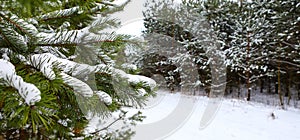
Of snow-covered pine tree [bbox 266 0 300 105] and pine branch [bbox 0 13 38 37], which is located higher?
snow-covered pine tree [bbox 266 0 300 105]

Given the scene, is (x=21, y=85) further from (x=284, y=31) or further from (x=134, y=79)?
(x=284, y=31)

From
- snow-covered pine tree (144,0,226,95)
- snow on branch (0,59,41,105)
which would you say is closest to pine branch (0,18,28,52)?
snow on branch (0,59,41,105)

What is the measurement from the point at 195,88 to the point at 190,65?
150cm

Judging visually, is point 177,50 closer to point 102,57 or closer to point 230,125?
point 230,125

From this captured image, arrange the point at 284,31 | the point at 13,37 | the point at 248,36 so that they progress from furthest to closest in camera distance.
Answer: the point at 248,36 → the point at 284,31 → the point at 13,37

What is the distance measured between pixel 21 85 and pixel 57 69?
0.16 metres

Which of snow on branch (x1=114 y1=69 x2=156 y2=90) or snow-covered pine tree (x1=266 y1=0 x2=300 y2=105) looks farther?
snow-covered pine tree (x1=266 y1=0 x2=300 y2=105)

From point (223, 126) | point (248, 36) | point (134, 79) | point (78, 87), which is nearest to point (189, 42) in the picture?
point (248, 36)

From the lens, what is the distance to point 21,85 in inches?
17.4

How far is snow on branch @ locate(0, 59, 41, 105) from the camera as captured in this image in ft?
1.34

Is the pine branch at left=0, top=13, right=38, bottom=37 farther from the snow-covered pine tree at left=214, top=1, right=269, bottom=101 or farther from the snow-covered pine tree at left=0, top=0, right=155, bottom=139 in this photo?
Answer: the snow-covered pine tree at left=214, top=1, right=269, bottom=101

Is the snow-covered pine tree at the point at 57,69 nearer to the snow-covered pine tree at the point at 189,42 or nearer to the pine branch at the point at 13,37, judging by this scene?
the pine branch at the point at 13,37

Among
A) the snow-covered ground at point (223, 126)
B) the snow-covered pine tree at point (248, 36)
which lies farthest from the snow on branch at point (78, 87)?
the snow-covered pine tree at point (248, 36)

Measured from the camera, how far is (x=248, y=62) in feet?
31.9
